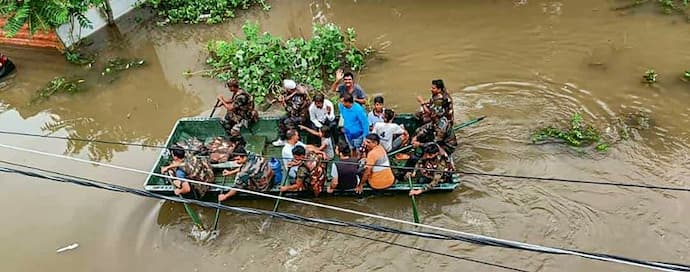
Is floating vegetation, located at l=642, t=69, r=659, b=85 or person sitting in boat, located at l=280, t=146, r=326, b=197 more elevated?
person sitting in boat, located at l=280, t=146, r=326, b=197

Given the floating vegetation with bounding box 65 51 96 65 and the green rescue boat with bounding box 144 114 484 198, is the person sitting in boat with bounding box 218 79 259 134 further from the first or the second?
the floating vegetation with bounding box 65 51 96 65

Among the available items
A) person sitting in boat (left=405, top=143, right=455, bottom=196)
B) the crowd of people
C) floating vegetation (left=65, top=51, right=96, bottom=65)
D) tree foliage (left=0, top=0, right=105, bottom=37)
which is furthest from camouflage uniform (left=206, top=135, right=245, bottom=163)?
floating vegetation (left=65, top=51, right=96, bottom=65)

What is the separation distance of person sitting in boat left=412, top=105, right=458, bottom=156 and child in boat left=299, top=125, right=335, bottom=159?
130 centimetres

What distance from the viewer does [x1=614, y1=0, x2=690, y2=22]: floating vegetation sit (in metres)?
12.8

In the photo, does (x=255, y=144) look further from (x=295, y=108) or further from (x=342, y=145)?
(x=342, y=145)

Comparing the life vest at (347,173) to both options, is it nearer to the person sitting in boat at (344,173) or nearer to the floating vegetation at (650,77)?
the person sitting in boat at (344,173)

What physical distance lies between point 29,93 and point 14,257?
5.31 metres

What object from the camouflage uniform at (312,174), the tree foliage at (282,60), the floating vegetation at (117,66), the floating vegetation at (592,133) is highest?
the floating vegetation at (117,66)

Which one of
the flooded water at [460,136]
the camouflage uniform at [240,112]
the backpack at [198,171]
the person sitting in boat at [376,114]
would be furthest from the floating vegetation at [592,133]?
the backpack at [198,171]

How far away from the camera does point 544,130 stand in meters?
9.28

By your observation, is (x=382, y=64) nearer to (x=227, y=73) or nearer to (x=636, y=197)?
(x=227, y=73)

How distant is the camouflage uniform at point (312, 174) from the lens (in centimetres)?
748

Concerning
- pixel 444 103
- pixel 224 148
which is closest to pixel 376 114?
pixel 444 103

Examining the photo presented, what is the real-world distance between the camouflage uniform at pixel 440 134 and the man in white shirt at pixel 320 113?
1.45 metres
